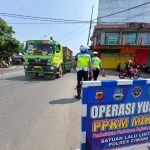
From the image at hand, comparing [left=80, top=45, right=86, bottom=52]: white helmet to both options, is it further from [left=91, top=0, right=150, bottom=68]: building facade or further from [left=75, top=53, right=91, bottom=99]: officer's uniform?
[left=91, top=0, right=150, bottom=68]: building facade

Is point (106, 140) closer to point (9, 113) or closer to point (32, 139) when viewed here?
point (32, 139)

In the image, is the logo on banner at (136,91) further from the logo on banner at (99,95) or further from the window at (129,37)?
the window at (129,37)

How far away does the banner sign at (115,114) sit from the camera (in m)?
3.70

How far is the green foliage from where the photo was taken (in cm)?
4038

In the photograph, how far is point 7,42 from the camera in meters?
40.4

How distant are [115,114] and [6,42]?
125ft

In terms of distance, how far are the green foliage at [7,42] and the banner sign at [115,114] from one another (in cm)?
3747

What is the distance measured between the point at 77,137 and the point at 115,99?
1.95m

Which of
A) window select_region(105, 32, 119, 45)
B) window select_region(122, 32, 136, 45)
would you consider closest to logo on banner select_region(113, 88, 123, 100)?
window select_region(122, 32, 136, 45)

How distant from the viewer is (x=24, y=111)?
7.71m

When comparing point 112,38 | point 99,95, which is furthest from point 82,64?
point 112,38

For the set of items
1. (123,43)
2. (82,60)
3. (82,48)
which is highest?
(123,43)

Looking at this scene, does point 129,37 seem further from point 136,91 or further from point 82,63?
point 136,91

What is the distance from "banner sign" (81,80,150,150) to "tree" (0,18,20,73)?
37.5 meters
